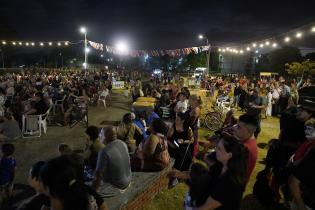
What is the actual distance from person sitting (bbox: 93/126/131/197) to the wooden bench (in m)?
0.13

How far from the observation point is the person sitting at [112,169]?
12.7 feet

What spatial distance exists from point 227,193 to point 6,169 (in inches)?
166

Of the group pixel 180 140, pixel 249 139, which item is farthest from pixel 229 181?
pixel 180 140

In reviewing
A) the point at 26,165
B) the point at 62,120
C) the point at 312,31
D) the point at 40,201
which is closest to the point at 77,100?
the point at 62,120

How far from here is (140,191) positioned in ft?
15.0

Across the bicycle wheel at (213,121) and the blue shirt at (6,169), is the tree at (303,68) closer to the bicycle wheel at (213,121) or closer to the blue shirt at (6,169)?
the bicycle wheel at (213,121)

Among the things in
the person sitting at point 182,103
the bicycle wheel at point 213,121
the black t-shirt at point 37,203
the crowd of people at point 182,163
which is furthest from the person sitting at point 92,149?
the bicycle wheel at point 213,121

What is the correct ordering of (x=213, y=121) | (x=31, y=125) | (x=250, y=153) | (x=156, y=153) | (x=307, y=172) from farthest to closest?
1. (x=213, y=121)
2. (x=31, y=125)
3. (x=156, y=153)
4. (x=250, y=153)
5. (x=307, y=172)

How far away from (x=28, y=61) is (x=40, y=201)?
9845cm

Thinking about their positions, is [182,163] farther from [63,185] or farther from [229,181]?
[63,185]

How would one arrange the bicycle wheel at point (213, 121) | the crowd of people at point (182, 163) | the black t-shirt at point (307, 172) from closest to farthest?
the crowd of people at point (182, 163) → the black t-shirt at point (307, 172) → the bicycle wheel at point (213, 121)

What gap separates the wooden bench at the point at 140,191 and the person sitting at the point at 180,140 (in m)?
0.46

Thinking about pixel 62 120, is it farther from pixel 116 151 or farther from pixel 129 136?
pixel 116 151

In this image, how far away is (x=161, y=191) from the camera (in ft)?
18.5
